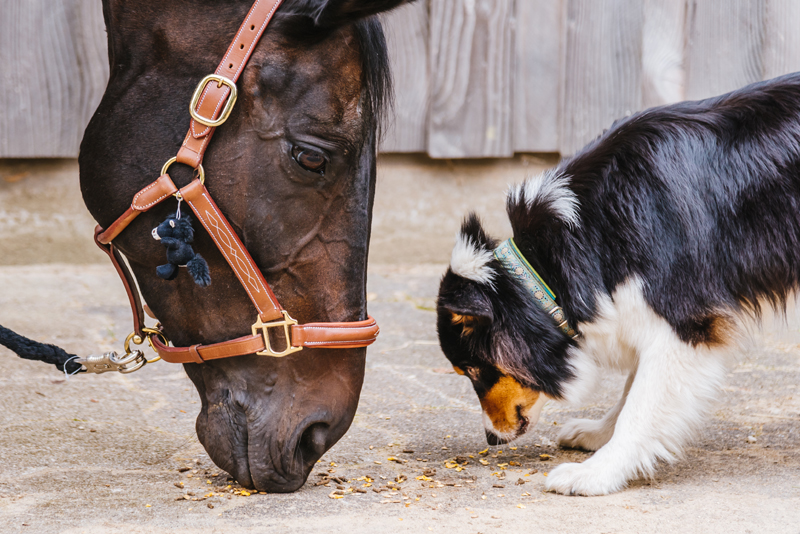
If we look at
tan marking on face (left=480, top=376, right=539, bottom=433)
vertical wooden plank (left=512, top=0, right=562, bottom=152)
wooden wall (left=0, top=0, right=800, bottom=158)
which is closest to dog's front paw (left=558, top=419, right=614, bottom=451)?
tan marking on face (left=480, top=376, right=539, bottom=433)

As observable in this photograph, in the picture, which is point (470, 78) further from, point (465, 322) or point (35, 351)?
point (35, 351)

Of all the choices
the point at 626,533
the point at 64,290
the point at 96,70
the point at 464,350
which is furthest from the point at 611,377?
the point at 96,70

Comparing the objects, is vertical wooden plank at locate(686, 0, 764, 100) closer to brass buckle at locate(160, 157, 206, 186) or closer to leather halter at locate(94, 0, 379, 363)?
leather halter at locate(94, 0, 379, 363)

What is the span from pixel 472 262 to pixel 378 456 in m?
0.66

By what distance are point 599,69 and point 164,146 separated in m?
3.50

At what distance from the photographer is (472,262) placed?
2.46 metres

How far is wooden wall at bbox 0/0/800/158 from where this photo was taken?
4.50 meters

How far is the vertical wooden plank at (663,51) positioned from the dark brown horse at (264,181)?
3.22 metres

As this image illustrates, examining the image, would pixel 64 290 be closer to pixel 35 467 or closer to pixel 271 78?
pixel 35 467

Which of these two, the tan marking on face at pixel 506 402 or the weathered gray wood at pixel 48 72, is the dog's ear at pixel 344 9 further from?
the weathered gray wood at pixel 48 72

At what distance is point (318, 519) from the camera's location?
188 centimetres

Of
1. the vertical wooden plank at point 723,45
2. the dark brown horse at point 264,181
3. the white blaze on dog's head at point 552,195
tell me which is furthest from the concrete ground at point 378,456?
the vertical wooden plank at point 723,45

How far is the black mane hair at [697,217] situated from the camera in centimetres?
220

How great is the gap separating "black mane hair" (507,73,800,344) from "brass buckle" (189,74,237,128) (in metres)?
1.05
